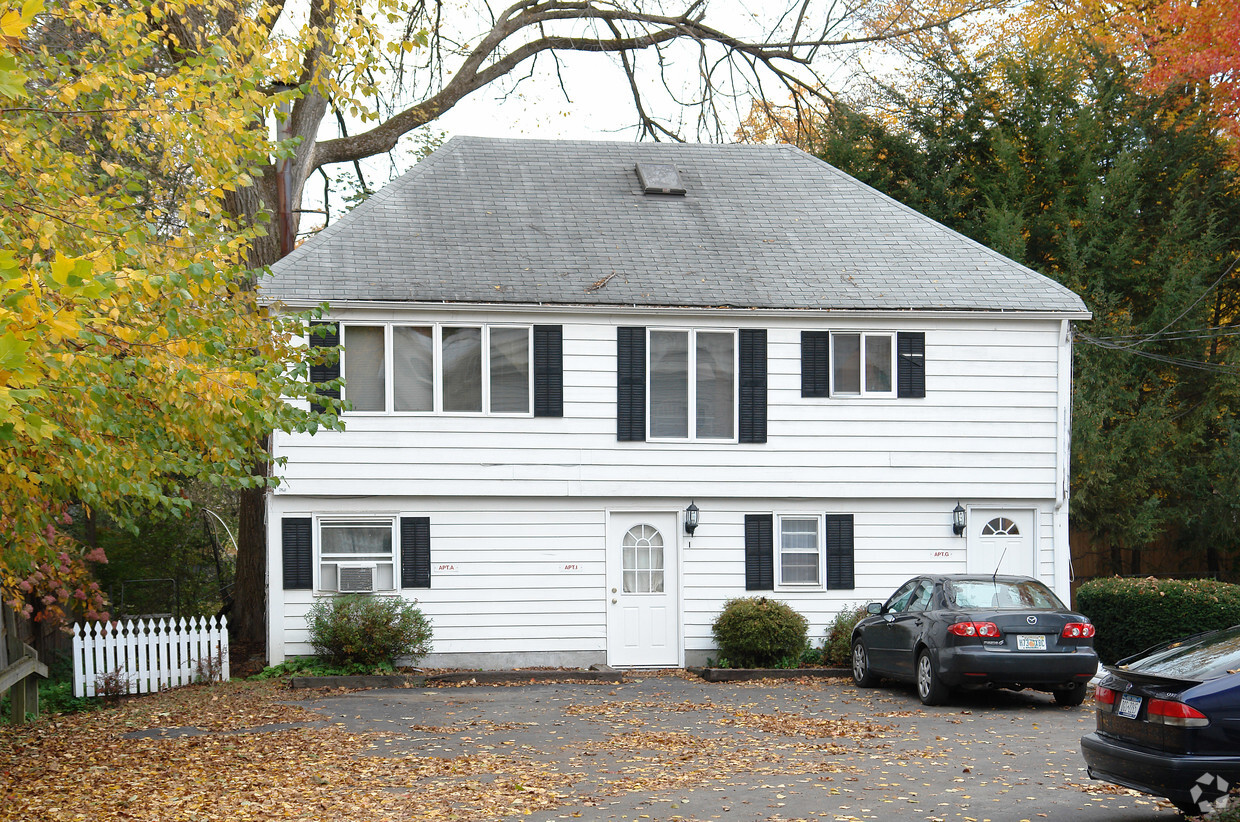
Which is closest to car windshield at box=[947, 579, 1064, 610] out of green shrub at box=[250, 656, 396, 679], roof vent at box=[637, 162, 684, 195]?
green shrub at box=[250, 656, 396, 679]

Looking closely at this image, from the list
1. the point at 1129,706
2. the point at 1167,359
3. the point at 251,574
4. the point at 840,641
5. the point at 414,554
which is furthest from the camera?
the point at 1167,359

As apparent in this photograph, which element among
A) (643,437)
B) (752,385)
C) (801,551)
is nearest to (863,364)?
(752,385)

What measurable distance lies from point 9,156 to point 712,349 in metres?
11.2

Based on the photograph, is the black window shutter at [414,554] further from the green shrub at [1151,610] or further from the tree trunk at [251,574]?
the green shrub at [1151,610]

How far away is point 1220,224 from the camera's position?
74.4 feet

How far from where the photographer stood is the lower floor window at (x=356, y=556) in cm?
1647

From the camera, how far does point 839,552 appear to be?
57.0 ft

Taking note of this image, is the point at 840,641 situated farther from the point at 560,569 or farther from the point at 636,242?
the point at 636,242

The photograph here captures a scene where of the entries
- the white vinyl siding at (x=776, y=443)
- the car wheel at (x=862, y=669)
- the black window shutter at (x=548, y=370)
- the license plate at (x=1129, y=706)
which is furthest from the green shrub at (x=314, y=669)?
the license plate at (x=1129, y=706)

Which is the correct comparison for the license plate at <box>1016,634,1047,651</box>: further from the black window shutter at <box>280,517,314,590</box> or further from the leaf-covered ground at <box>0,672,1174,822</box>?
the black window shutter at <box>280,517,314,590</box>

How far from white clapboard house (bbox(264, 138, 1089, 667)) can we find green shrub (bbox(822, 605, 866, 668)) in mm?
311

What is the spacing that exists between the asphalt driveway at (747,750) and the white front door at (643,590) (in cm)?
165

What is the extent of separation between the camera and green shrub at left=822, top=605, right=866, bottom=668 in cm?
1669

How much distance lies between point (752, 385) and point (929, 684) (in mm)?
5719
